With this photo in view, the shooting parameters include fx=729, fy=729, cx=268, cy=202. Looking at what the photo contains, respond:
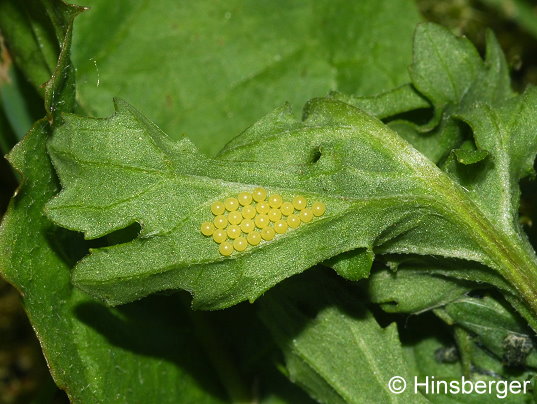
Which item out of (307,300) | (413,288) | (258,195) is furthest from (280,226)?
(413,288)

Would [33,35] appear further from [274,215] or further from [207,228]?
[274,215]

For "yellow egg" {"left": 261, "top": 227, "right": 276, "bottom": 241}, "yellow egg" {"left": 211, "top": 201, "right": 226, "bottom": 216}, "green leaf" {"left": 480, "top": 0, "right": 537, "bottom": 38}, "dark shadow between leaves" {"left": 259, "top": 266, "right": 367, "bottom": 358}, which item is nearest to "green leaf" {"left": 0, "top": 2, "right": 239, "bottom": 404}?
"dark shadow between leaves" {"left": 259, "top": 266, "right": 367, "bottom": 358}

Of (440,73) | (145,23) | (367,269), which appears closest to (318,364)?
(367,269)

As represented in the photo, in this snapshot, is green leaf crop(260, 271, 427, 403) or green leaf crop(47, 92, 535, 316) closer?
green leaf crop(47, 92, 535, 316)

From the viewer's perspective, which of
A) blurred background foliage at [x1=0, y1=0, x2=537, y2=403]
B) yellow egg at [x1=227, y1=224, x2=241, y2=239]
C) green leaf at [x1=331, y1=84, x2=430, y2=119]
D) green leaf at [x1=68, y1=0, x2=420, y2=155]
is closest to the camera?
yellow egg at [x1=227, y1=224, x2=241, y2=239]

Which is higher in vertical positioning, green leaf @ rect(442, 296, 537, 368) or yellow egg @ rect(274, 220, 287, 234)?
yellow egg @ rect(274, 220, 287, 234)

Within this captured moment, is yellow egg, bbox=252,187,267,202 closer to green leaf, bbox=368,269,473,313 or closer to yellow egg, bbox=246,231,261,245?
yellow egg, bbox=246,231,261,245

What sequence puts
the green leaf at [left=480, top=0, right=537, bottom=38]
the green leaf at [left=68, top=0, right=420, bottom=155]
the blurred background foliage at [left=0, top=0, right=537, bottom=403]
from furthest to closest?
1. the green leaf at [left=480, top=0, right=537, bottom=38]
2. the blurred background foliage at [left=0, top=0, right=537, bottom=403]
3. the green leaf at [left=68, top=0, right=420, bottom=155]

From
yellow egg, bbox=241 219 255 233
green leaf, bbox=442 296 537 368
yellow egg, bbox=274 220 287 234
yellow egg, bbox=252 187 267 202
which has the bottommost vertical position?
green leaf, bbox=442 296 537 368

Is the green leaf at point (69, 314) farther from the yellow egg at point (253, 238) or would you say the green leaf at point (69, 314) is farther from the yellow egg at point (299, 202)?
the yellow egg at point (299, 202)
